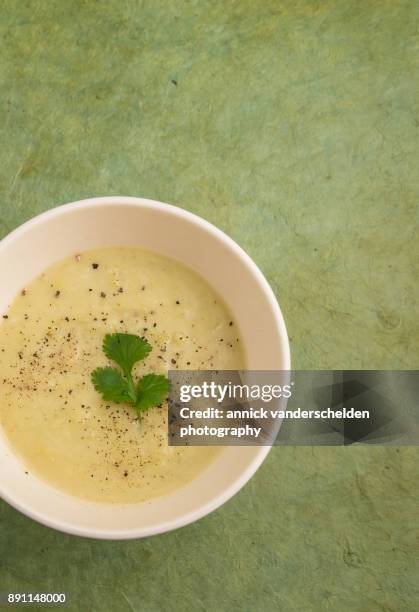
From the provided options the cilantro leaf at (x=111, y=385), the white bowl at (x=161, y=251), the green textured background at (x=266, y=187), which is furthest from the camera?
the green textured background at (x=266, y=187)

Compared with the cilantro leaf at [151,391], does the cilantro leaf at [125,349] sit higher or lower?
higher

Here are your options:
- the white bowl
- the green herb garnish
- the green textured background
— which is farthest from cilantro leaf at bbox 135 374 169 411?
the green textured background

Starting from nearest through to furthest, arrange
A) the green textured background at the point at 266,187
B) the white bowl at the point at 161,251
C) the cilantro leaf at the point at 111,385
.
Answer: the white bowl at the point at 161,251 < the cilantro leaf at the point at 111,385 < the green textured background at the point at 266,187

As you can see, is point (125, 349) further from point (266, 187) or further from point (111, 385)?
point (266, 187)

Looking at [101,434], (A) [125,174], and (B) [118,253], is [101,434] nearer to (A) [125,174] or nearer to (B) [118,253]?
(B) [118,253]

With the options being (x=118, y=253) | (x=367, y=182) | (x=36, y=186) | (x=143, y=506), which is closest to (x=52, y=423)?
(x=143, y=506)

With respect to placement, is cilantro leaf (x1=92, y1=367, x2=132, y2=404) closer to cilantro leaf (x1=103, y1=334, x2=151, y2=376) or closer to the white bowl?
cilantro leaf (x1=103, y1=334, x2=151, y2=376)

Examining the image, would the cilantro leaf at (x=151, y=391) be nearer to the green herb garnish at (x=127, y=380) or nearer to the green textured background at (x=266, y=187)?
the green herb garnish at (x=127, y=380)

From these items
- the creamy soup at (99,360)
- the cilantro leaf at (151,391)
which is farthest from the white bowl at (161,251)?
the cilantro leaf at (151,391)
